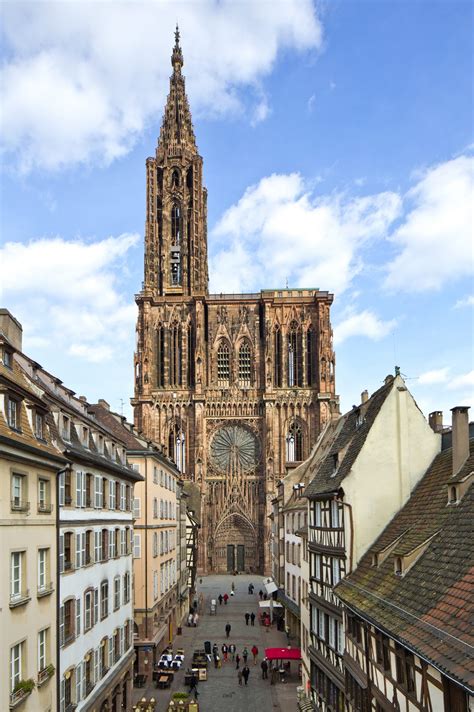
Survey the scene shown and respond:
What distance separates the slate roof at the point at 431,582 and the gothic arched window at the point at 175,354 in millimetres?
71019

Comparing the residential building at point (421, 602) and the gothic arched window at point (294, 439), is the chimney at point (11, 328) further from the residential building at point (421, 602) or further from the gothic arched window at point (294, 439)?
the gothic arched window at point (294, 439)

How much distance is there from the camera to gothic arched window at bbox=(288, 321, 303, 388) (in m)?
91.7

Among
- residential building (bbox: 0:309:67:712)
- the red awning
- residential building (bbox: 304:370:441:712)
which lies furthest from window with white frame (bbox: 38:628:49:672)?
the red awning

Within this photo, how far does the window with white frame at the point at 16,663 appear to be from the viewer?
1686cm

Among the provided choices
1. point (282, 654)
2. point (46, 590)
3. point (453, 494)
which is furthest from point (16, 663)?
point (282, 654)

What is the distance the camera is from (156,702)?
31.5 metres

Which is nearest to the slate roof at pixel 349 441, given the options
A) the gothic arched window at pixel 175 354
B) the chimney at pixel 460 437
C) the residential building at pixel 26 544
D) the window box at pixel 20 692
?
the chimney at pixel 460 437

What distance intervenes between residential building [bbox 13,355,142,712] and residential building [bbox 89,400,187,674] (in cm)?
529

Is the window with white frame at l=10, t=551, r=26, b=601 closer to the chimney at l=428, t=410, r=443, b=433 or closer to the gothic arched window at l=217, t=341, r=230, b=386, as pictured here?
the chimney at l=428, t=410, r=443, b=433

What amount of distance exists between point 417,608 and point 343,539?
8.34 metres

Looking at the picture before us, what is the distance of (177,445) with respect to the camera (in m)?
90.5

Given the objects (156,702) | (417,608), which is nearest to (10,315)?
(417,608)

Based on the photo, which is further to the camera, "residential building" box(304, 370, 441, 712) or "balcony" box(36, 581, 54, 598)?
"residential building" box(304, 370, 441, 712)

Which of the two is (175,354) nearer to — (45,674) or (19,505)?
(45,674)
